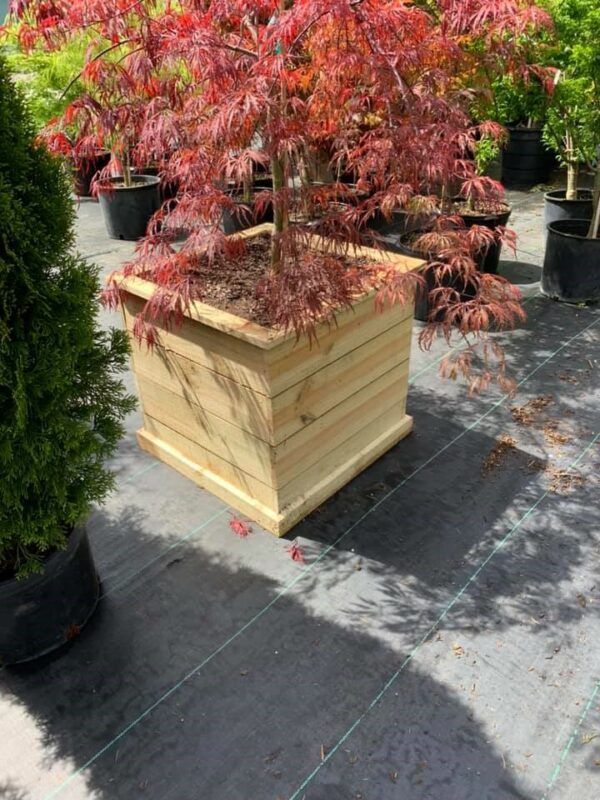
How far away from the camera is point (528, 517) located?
2.44m

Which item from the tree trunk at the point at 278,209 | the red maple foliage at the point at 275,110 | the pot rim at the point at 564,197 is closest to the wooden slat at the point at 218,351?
the red maple foliage at the point at 275,110

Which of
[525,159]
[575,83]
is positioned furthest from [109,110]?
[525,159]

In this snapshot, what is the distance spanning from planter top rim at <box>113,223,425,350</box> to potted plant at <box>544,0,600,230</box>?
2.10m

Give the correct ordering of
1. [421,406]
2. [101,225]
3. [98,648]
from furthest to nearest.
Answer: [101,225], [421,406], [98,648]

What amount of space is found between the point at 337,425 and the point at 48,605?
4.09 feet

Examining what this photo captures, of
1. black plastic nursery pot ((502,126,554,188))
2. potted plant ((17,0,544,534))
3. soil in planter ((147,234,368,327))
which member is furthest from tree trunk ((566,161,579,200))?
soil in planter ((147,234,368,327))

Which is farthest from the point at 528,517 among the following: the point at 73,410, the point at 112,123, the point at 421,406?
the point at 112,123

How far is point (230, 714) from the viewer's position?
1.76 m

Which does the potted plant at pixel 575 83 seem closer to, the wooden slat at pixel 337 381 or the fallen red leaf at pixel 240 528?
the wooden slat at pixel 337 381

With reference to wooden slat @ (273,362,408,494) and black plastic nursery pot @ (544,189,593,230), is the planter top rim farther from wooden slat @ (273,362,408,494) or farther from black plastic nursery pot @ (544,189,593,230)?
black plastic nursery pot @ (544,189,593,230)

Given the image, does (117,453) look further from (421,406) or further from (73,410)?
(421,406)

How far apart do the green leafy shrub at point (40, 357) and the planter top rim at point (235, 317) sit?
376 mm

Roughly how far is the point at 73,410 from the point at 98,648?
2.60 ft

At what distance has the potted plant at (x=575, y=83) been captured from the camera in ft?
11.7
